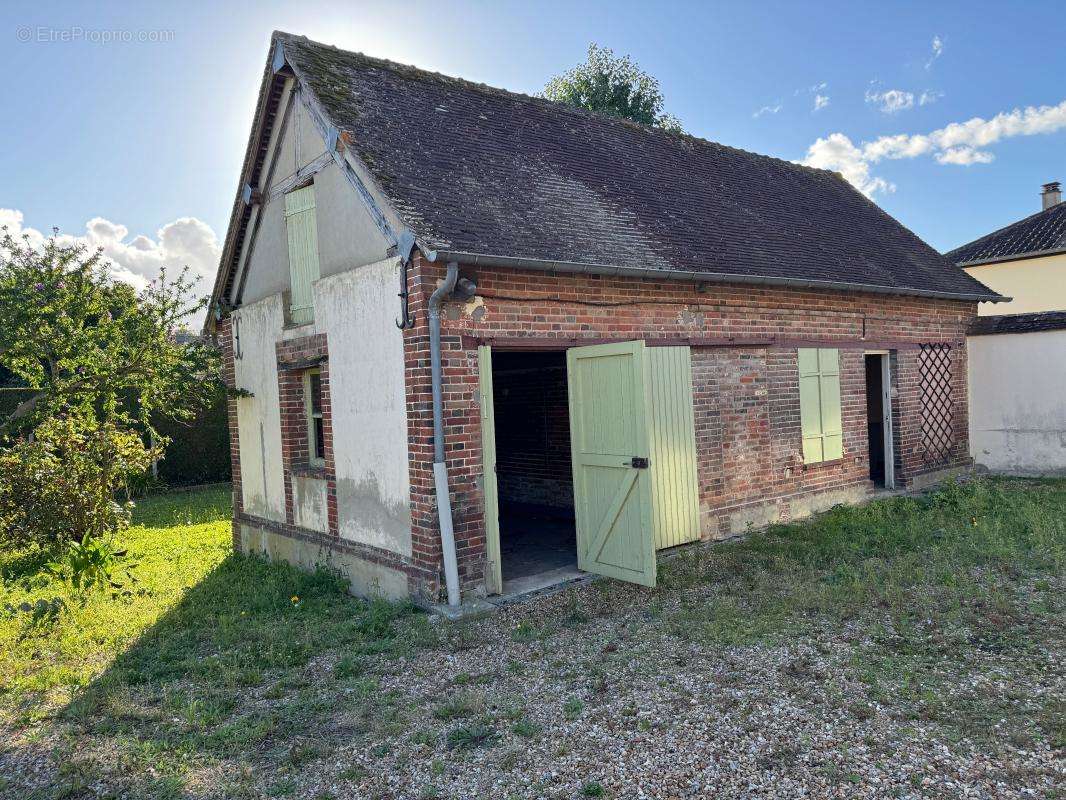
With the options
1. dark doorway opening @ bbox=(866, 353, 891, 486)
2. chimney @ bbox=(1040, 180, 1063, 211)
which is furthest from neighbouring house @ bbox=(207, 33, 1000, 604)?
chimney @ bbox=(1040, 180, 1063, 211)

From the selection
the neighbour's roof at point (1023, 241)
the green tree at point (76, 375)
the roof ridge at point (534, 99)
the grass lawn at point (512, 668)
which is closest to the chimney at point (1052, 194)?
the neighbour's roof at point (1023, 241)

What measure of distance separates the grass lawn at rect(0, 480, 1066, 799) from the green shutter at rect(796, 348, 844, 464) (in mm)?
1990

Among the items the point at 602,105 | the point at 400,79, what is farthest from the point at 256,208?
the point at 602,105

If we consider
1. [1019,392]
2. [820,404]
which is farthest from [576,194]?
[1019,392]

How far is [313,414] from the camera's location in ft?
29.1

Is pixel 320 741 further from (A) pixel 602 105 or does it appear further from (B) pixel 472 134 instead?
(A) pixel 602 105

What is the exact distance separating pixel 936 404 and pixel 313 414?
1015 centimetres

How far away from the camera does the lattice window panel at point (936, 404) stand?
11.9 metres

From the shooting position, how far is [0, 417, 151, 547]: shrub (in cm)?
810

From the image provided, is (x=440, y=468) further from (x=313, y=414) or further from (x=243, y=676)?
(x=313, y=414)

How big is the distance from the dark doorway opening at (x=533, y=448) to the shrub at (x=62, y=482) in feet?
16.4

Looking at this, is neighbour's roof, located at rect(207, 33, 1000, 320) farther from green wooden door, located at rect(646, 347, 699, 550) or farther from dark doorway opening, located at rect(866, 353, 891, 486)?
dark doorway opening, located at rect(866, 353, 891, 486)

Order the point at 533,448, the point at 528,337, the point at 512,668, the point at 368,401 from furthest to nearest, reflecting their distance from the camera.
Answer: the point at 533,448
the point at 368,401
the point at 528,337
the point at 512,668

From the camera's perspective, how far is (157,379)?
8.73 meters
